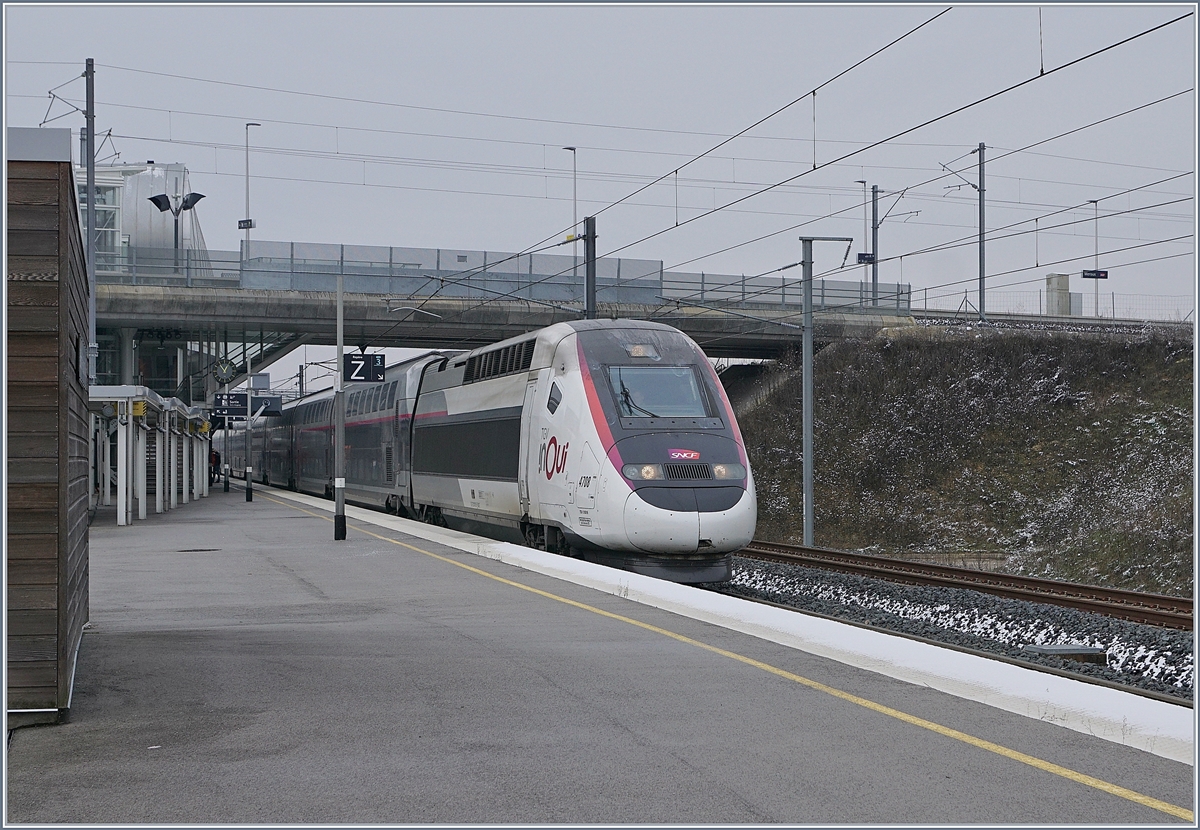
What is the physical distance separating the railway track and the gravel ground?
0.75m

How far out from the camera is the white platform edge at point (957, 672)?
704 centimetres

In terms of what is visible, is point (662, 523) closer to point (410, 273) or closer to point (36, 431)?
point (36, 431)

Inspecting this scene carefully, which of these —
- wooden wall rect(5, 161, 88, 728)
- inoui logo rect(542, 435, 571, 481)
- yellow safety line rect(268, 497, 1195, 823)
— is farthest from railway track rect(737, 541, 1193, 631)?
wooden wall rect(5, 161, 88, 728)

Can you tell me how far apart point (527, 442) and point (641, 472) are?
11.3 feet

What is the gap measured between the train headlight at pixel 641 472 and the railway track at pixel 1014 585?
16.7 ft

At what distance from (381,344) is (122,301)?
45.6 ft

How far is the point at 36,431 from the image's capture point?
702 cm

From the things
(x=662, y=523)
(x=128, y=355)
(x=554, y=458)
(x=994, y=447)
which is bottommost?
(x=662, y=523)

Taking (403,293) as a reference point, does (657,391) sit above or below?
below

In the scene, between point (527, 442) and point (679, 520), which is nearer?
point (679, 520)

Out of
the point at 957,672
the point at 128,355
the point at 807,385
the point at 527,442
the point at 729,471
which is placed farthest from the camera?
the point at 128,355

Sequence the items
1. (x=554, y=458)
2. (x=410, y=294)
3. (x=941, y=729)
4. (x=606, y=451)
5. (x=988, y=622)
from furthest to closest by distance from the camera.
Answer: (x=410, y=294) → (x=554, y=458) → (x=606, y=451) → (x=988, y=622) → (x=941, y=729)

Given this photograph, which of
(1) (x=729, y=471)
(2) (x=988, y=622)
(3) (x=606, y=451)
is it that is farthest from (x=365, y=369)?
(2) (x=988, y=622)

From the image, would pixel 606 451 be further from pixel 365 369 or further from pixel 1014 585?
pixel 365 369
